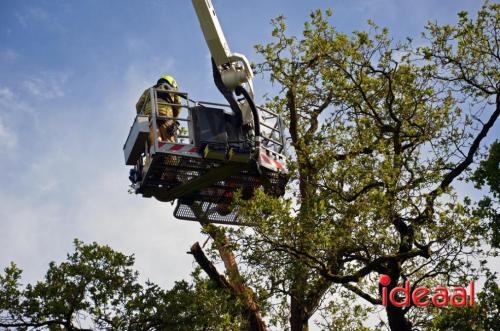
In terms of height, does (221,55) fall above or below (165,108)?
above

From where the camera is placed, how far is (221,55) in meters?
17.5

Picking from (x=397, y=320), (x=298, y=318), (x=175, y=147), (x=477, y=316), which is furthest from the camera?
(x=298, y=318)

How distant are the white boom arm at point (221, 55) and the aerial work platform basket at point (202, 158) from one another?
0.85 metres

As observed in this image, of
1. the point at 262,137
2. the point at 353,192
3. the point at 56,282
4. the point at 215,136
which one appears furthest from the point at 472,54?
the point at 56,282

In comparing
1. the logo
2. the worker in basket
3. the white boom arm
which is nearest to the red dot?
the logo

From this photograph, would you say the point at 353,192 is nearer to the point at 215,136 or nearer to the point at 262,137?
the point at 262,137

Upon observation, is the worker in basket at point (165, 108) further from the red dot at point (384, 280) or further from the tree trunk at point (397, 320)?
the tree trunk at point (397, 320)

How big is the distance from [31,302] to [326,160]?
294 inches

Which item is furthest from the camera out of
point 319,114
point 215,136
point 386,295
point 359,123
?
point 319,114

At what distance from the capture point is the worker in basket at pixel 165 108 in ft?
52.6

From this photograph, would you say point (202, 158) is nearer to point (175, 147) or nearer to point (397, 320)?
Answer: point (175, 147)

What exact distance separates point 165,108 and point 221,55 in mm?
2041

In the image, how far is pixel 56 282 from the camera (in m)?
17.6

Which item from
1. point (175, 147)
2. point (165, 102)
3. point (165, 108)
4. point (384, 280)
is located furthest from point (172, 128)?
point (384, 280)
